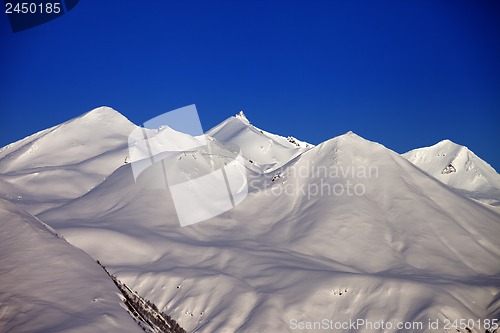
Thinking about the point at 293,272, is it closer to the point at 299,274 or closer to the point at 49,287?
the point at 299,274

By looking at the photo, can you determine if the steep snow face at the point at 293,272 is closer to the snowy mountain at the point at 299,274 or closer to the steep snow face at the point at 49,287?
the snowy mountain at the point at 299,274

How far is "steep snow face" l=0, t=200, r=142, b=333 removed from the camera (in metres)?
31.5

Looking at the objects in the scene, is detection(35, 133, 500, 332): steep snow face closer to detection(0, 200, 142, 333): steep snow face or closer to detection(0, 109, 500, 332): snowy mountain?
detection(0, 109, 500, 332): snowy mountain

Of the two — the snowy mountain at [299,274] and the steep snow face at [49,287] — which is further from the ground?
the steep snow face at [49,287]

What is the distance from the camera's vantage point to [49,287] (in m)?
35.1

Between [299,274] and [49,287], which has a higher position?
[49,287]

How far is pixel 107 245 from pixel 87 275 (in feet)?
435

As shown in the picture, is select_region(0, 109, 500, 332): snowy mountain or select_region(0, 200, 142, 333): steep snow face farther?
select_region(0, 109, 500, 332): snowy mountain

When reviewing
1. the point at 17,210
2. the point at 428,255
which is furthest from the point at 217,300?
the point at 17,210

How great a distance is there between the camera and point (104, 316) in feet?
110

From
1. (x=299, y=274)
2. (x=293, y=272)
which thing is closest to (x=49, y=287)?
(x=299, y=274)

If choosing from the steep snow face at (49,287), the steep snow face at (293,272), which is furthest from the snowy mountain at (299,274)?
the steep snow face at (49,287)

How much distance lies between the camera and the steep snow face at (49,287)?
3150 cm

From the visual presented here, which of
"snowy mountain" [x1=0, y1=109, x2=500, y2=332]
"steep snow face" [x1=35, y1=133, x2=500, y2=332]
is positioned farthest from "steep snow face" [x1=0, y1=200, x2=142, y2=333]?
"steep snow face" [x1=35, y1=133, x2=500, y2=332]
